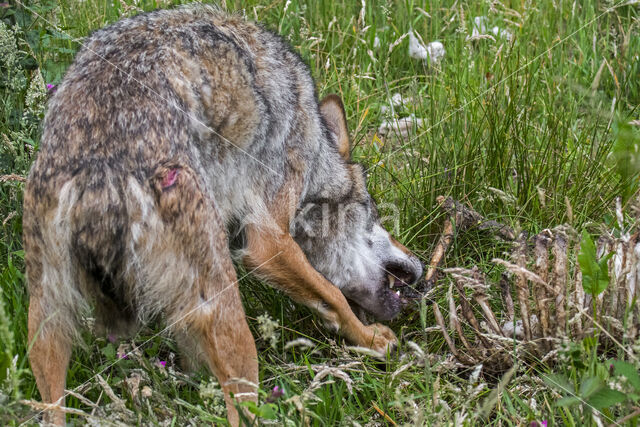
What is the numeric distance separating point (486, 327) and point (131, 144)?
64.2 inches

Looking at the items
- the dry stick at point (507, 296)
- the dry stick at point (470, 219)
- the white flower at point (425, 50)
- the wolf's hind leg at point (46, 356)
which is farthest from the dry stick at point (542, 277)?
the white flower at point (425, 50)

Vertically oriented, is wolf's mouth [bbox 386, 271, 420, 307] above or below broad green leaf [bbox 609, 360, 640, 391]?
below

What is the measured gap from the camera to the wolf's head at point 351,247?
3.84m

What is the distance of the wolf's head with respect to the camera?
Answer: 384 cm

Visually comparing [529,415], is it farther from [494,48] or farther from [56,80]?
[56,80]

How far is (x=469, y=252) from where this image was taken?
4.19 meters

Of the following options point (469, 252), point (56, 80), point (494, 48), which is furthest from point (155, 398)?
point (494, 48)

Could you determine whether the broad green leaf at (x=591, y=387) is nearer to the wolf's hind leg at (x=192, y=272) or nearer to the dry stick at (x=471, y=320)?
the dry stick at (x=471, y=320)

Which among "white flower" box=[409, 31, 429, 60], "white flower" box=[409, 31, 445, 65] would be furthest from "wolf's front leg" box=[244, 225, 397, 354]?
"white flower" box=[409, 31, 429, 60]

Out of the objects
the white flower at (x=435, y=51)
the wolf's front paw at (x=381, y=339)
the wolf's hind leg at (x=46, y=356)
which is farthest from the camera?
the white flower at (x=435, y=51)

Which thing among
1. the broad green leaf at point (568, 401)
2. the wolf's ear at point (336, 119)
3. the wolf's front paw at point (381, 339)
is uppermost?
the wolf's ear at point (336, 119)

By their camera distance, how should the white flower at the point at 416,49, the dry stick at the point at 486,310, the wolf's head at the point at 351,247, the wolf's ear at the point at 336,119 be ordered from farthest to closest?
1. the white flower at the point at 416,49
2. the wolf's ear at the point at 336,119
3. the wolf's head at the point at 351,247
4. the dry stick at the point at 486,310

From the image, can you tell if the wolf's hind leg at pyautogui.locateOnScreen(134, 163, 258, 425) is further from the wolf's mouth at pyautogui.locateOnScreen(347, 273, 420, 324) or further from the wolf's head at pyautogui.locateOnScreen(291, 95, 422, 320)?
the wolf's mouth at pyautogui.locateOnScreen(347, 273, 420, 324)

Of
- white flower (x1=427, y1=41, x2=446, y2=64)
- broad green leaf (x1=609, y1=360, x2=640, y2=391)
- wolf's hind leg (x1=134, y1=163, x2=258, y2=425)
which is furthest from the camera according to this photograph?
white flower (x1=427, y1=41, x2=446, y2=64)
